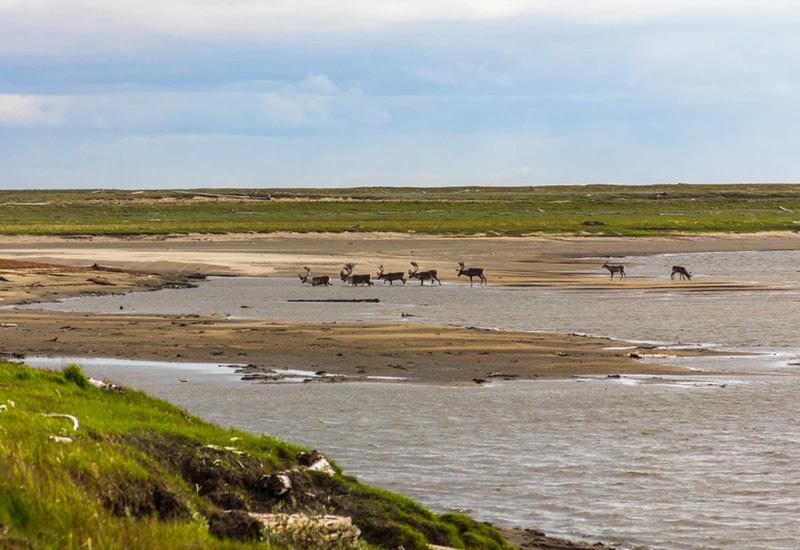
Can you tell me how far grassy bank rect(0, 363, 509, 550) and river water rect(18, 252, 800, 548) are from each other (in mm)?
2303

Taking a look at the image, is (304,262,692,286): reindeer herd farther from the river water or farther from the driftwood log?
the river water

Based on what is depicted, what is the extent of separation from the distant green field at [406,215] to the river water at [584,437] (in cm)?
5612

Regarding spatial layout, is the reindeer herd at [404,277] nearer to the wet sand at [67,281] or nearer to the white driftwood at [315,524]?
the wet sand at [67,281]

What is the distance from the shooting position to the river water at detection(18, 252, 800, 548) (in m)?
13.8

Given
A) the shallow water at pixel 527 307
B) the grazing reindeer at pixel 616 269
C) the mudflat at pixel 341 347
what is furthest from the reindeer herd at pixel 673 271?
the mudflat at pixel 341 347

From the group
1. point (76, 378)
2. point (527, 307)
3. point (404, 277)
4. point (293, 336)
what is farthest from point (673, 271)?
point (76, 378)

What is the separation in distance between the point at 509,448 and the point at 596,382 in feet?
19.3

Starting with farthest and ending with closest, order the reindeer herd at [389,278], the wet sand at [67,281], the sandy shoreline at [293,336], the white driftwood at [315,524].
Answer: the reindeer herd at [389,278] < the wet sand at [67,281] < the sandy shoreline at [293,336] < the white driftwood at [315,524]

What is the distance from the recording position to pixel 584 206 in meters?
121

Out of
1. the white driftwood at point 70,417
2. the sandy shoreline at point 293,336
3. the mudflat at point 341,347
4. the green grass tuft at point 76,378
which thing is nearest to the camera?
the white driftwood at point 70,417

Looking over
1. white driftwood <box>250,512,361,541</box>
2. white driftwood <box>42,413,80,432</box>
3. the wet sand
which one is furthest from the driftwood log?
white driftwood <box>250,512,361,541</box>

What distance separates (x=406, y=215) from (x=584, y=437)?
298ft

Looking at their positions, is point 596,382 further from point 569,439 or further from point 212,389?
point 212,389

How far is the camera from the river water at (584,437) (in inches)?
542
